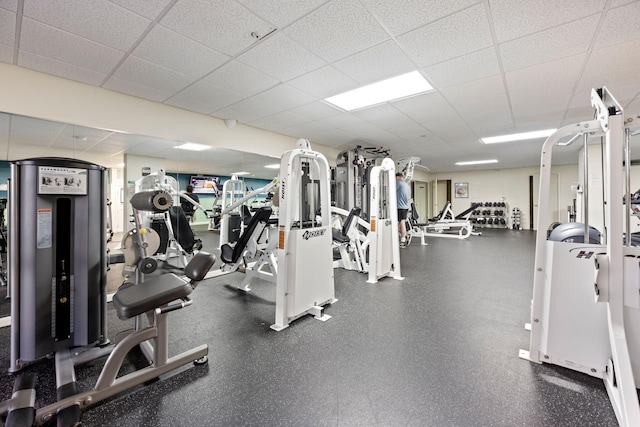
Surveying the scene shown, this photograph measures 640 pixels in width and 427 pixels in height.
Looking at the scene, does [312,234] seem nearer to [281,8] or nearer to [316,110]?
[281,8]

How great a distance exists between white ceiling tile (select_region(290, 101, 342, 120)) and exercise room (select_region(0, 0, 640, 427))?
0.04m

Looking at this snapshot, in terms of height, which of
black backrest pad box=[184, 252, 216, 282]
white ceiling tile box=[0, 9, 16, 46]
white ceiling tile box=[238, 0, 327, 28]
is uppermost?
white ceiling tile box=[238, 0, 327, 28]

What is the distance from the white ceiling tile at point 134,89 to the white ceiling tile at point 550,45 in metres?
3.40

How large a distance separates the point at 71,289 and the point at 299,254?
161 cm

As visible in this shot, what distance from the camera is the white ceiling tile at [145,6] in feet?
5.62

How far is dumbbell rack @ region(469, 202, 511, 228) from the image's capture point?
1071cm

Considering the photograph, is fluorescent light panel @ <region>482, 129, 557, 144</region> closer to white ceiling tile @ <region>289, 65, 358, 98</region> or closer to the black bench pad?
white ceiling tile @ <region>289, 65, 358, 98</region>

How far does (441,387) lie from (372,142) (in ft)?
16.3

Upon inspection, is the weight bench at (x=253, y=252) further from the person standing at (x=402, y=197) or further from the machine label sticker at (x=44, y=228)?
the person standing at (x=402, y=197)

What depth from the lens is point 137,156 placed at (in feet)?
11.2

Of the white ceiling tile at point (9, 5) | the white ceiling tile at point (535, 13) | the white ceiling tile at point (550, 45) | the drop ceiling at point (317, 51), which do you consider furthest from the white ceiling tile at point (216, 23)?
the white ceiling tile at point (550, 45)

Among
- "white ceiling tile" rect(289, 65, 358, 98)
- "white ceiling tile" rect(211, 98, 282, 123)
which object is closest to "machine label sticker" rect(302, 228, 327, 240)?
"white ceiling tile" rect(289, 65, 358, 98)

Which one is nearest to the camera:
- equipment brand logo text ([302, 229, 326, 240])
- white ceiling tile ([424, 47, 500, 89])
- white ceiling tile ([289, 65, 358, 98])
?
white ceiling tile ([424, 47, 500, 89])

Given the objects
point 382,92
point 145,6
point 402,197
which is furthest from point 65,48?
point 402,197
